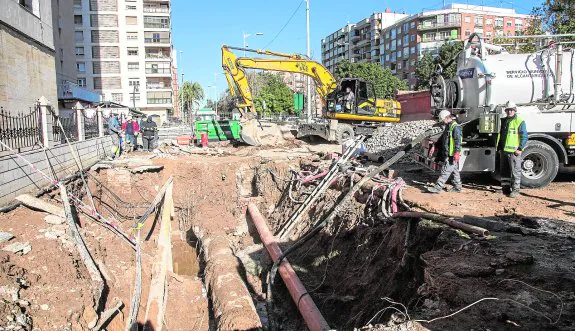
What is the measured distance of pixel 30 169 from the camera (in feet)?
26.2

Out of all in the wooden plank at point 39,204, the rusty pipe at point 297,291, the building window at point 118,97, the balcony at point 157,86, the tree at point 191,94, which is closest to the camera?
the rusty pipe at point 297,291

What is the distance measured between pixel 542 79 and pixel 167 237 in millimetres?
8685

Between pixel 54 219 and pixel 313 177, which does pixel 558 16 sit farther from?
pixel 54 219

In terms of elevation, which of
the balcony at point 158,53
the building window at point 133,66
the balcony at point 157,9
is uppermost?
the balcony at point 157,9

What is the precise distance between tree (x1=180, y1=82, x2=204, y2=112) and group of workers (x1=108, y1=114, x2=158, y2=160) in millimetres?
56813

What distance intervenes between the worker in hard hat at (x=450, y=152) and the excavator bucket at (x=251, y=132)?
405 inches

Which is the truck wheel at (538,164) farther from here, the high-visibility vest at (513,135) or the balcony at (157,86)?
the balcony at (157,86)

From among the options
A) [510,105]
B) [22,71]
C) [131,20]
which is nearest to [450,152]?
[510,105]

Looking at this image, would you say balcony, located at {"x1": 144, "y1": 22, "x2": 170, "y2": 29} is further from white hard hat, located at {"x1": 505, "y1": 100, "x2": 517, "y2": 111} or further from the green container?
white hard hat, located at {"x1": 505, "y1": 100, "x2": 517, "y2": 111}

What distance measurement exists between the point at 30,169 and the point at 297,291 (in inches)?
212

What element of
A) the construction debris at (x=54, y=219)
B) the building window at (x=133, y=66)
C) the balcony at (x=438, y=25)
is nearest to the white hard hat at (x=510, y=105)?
the construction debris at (x=54, y=219)

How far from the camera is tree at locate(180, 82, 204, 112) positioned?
75.9m

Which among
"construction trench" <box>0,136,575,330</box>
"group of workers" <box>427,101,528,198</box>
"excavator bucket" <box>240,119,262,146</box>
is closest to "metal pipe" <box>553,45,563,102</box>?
"group of workers" <box>427,101,528,198</box>

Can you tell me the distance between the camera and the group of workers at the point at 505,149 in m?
7.79
